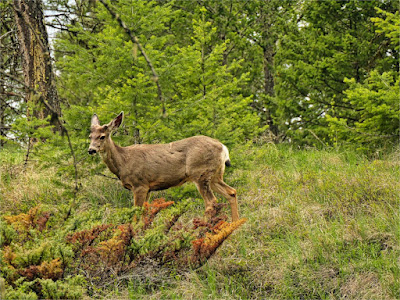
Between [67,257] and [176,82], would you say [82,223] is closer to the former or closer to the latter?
[67,257]

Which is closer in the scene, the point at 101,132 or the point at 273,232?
the point at 273,232

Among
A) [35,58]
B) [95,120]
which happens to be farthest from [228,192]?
[35,58]

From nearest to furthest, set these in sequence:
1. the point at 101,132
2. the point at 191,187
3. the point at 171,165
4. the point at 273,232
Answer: the point at 273,232
the point at 101,132
the point at 171,165
the point at 191,187

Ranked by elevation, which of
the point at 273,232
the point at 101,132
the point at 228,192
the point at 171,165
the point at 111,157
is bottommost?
the point at 273,232

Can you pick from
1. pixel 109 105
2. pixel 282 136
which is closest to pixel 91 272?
pixel 109 105

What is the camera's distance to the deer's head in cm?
657

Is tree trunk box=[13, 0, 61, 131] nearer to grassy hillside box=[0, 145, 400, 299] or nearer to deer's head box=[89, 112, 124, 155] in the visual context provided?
grassy hillside box=[0, 145, 400, 299]

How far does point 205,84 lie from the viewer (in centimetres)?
820

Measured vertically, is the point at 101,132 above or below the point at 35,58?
below

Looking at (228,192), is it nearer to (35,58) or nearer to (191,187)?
(191,187)

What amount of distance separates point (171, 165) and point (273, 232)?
186 cm

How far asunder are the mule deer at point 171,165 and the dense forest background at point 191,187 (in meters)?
0.42

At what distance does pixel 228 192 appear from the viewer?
692 centimetres

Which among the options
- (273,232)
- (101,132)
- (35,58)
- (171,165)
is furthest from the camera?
(35,58)
